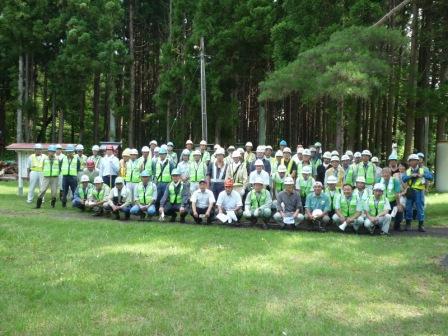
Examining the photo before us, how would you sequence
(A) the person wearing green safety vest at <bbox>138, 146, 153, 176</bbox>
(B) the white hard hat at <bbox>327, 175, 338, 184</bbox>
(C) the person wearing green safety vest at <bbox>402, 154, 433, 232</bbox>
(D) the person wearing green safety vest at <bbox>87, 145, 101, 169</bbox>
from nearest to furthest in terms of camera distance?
(B) the white hard hat at <bbox>327, 175, 338, 184</bbox>
(C) the person wearing green safety vest at <bbox>402, 154, 433, 232</bbox>
(A) the person wearing green safety vest at <bbox>138, 146, 153, 176</bbox>
(D) the person wearing green safety vest at <bbox>87, 145, 101, 169</bbox>

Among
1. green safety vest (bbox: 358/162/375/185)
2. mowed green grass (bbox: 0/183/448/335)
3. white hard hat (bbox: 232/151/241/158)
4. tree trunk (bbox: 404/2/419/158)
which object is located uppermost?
tree trunk (bbox: 404/2/419/158)

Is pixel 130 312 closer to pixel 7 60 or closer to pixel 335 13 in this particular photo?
pixel 335 13

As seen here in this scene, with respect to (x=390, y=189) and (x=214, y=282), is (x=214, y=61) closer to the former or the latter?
(x=390, y=189)

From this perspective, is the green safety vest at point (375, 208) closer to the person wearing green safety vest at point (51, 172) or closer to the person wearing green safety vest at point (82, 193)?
the person wearing green safety vest at point (82, 193)

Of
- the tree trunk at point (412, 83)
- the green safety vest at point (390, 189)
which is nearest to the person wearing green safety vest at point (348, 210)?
the green safety vest at point (390, 189)

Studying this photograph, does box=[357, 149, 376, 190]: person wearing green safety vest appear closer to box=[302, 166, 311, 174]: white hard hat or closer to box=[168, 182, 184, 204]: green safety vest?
box=[302, 166, 311, 174]: white hard hat

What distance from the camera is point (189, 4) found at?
2823cm

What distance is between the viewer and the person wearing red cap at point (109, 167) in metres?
14.5

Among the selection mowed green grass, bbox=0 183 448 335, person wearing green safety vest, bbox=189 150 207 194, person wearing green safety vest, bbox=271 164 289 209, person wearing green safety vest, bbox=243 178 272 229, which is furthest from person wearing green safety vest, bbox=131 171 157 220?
person wearing green safety vest, bbox=271 164 289 209

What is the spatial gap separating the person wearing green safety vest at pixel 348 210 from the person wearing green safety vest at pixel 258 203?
1482 millimetres

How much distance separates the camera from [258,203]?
11812 mm

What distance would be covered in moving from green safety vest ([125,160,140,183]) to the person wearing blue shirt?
4.34 m

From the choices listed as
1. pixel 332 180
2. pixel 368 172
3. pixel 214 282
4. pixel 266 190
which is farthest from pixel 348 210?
pixel 214 282

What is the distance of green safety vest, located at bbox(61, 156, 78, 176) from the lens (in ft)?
47.9
